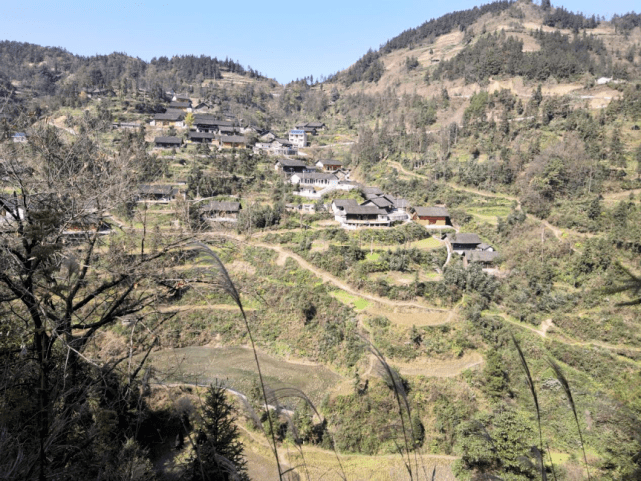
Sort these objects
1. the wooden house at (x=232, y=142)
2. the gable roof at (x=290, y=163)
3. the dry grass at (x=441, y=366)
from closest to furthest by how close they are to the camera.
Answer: the dry grass at (x=441, y=366)
the gable roof at (x=290, y=163)
the wooden house at (x=232, y=142)

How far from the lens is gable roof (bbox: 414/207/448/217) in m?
25.7

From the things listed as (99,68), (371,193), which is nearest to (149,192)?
(371,193)

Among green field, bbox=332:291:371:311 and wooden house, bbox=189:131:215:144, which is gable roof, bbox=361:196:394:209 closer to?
→ green field, bbox=332:291:371:311

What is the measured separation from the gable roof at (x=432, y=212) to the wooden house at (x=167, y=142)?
2710 centimetres

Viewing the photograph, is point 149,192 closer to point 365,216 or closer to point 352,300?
point 352,300

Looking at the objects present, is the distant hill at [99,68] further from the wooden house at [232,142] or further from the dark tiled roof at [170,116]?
the wooden house at [232,142]

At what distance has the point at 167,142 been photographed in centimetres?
3691

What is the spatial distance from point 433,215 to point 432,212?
26cm

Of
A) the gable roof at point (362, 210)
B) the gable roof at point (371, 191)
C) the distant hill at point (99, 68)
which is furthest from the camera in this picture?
the distant hill at point (99, 68)

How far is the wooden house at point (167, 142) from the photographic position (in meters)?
36.7

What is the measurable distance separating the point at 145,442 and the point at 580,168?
2990 cm

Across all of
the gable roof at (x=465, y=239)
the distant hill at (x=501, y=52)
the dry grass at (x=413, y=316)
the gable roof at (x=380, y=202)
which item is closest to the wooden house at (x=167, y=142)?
the gable roof at (x=380, y=202)

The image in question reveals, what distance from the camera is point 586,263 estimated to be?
58.3ft

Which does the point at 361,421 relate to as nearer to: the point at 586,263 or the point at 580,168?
the point at 586,263
